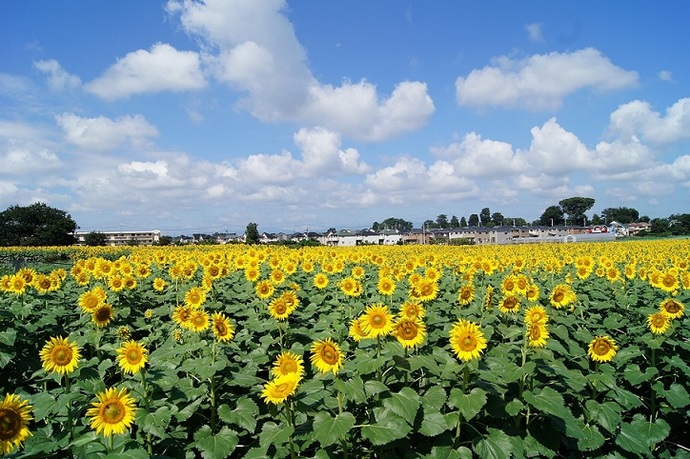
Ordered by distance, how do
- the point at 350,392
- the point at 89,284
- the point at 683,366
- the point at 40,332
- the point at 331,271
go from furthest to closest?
the point at 331,271 → the point at 89,284 → the point at 40,332 → the point at 683,366 → the point at 350,392

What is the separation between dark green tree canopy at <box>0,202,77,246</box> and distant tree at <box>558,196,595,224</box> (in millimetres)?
141173

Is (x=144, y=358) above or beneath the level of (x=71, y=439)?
above

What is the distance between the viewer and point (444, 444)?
2.86 metres

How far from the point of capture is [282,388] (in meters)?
2.59

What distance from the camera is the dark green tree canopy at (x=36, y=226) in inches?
3639

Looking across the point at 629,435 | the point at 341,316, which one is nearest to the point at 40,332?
the point at 341,316

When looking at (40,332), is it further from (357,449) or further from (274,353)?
(357,449)

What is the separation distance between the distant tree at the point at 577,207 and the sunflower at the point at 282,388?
6439 inches

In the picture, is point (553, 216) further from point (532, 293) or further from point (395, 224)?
point (532, 293)

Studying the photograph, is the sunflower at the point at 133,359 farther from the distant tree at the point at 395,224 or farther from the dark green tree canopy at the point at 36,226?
the distant tree at the point at 395,224

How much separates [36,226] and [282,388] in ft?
390

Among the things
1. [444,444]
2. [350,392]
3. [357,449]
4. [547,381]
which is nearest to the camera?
[350,392]

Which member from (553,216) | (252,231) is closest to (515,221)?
(553,216)

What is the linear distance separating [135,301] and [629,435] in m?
5.99
